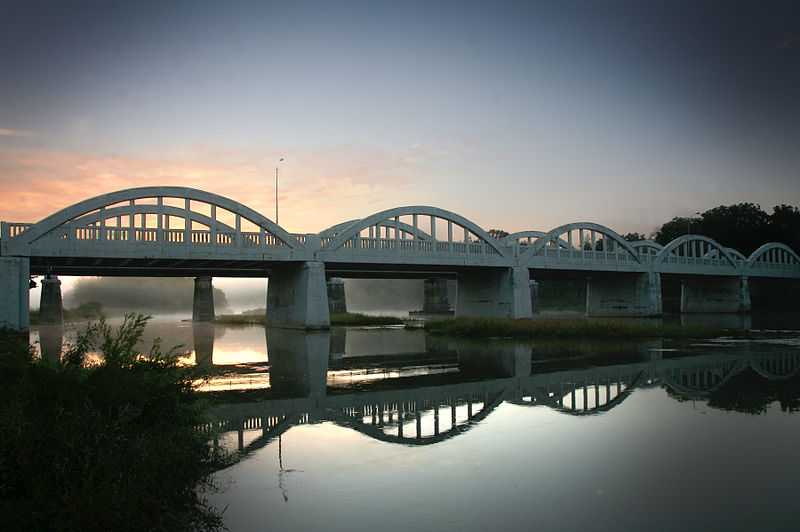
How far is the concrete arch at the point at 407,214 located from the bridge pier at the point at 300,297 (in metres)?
2.46

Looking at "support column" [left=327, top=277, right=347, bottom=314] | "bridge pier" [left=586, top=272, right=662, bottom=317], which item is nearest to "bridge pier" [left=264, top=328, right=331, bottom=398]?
"support column" [left=327, top=277, right=347, bottom=314]

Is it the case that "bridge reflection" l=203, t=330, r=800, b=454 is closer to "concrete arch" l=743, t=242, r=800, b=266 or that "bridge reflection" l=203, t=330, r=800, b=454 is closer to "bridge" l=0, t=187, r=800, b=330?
"bridge" l=0, t=187, r=800, b=330

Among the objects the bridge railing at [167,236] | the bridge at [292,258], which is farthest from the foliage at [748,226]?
the bridge railing at [167,236]

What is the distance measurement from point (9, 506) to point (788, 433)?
11.8 m

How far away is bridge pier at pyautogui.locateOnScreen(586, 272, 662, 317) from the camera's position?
70.7 metres

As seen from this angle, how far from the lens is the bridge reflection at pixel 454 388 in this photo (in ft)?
42.0

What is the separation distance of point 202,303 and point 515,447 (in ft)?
219

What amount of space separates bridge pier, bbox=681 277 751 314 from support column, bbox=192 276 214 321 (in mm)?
61634

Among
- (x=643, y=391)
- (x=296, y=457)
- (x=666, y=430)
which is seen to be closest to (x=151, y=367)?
(x=296, y=457)

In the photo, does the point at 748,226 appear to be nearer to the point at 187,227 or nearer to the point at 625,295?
the point at 625,295

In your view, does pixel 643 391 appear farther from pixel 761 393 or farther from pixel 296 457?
pixel 296 457

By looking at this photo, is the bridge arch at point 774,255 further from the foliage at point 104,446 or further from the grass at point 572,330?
the foliage at point 104,446

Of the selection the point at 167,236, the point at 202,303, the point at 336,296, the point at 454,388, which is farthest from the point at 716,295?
the point at 454,388

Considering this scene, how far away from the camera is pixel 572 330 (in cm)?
3525
